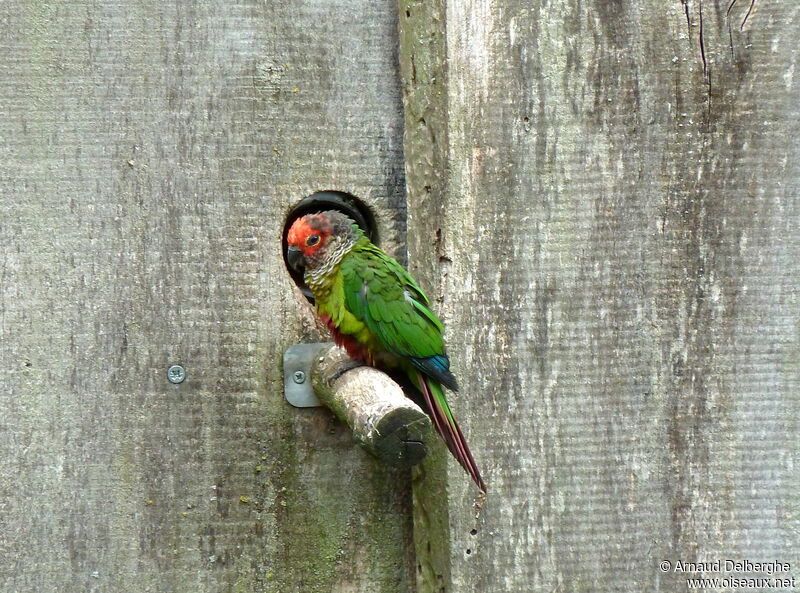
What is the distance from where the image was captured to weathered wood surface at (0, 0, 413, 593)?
194 cm

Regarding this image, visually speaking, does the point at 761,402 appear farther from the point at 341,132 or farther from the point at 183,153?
the point at 183,153

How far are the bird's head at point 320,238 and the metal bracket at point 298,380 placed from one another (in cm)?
29

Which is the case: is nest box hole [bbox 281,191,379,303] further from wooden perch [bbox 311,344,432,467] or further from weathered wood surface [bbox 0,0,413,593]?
wooden perch [bbox 311,344,432,467]

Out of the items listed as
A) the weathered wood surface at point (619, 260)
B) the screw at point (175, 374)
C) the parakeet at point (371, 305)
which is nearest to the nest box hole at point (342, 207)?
the parakeet at point (371, 305)

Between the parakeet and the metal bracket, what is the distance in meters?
0.13

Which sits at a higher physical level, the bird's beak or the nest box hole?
the nest box hole

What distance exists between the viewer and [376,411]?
164 cm

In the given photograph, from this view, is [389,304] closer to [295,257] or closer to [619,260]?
[295,257]

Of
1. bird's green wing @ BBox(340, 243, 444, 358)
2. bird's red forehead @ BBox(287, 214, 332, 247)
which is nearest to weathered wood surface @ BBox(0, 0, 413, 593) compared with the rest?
bird's red forehead @ BBox(287, 214, 332, 247)

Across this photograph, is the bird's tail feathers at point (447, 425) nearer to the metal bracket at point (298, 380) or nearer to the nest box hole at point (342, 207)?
the metal bracket at point (298, 380)

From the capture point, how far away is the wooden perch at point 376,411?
1607 millimetres

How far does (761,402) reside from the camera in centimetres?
201

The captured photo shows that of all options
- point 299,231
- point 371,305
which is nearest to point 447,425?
point 371,305

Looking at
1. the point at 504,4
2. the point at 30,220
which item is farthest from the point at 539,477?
the point at 30,220
